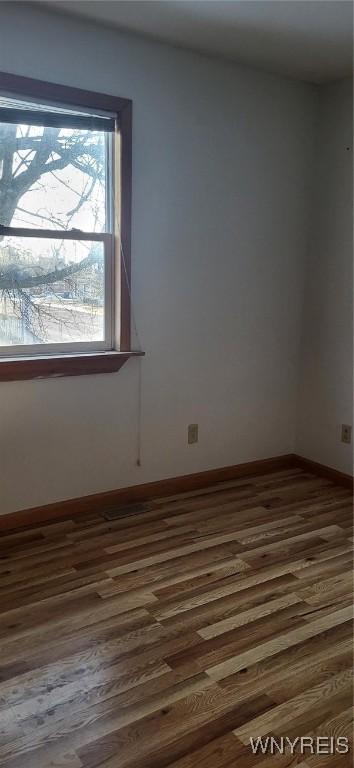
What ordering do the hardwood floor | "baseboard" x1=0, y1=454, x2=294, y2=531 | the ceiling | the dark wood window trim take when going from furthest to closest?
"baseboard" x1=0, y1=454, x2=294, y2=531 < the dark wood window trim < the ceiling < the hardwood floor

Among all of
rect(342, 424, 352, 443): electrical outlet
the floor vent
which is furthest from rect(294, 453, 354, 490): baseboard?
the floor vent

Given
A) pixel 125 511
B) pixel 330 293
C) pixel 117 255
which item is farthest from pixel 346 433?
pixel 117 255

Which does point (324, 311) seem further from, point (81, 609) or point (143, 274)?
point (81, 609)

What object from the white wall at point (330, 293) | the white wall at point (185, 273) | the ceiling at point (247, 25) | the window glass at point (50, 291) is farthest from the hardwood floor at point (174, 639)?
the ceiling at point (247, 25)

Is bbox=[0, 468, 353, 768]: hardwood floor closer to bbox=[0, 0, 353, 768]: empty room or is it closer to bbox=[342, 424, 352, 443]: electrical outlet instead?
bbox=[0, 0, 353, 768]: empty room

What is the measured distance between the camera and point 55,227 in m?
2.69

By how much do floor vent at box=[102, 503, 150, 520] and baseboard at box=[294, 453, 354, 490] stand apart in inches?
48.7

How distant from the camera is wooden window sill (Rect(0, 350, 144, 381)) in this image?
8.49 feet

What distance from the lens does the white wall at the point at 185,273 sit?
2703 mm

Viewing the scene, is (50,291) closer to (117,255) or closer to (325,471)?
(117,255)

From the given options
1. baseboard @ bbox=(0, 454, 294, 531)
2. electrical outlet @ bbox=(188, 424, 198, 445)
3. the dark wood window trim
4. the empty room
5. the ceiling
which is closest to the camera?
the empty room

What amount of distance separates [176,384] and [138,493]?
25.7 inches

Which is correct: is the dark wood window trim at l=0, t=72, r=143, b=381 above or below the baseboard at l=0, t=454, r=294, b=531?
above

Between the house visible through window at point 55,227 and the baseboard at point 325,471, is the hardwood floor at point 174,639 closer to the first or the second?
the baseboard at point 325,471
